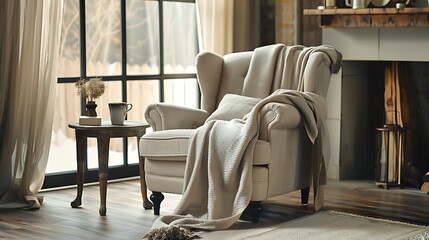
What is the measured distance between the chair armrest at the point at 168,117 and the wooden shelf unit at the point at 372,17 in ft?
4.82

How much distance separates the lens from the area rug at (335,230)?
436cm

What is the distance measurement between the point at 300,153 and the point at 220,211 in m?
0.72

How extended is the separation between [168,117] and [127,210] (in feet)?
2.09

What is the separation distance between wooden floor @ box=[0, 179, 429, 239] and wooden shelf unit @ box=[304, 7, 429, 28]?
1181mm

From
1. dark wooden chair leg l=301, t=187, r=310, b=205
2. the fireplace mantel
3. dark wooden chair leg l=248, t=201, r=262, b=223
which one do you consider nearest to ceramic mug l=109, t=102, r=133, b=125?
dark wooden chair leg l=248, t=201, r=262, b=223

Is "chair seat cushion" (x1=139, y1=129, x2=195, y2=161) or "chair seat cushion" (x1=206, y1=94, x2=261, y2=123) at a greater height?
"chair seat cushion" (x1=206, y1=94, x2=261, y2=123)

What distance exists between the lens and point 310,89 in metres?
5.13

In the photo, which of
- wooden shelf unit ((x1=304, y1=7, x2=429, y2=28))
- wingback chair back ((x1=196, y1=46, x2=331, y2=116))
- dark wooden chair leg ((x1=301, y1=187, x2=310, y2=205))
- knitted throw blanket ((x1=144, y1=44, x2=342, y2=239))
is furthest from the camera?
wooden shelf unit ((x1=304, y1=7, x2=429, y2=28))

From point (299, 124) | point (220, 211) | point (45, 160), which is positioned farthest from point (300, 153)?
point (45, 160)

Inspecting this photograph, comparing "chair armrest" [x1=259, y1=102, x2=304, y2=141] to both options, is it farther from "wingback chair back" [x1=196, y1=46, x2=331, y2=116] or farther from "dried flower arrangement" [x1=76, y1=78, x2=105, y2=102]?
"dried flower arrangement" [x1=76, y1=78, x2=105, y2=102]

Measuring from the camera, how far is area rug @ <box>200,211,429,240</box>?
172 inches

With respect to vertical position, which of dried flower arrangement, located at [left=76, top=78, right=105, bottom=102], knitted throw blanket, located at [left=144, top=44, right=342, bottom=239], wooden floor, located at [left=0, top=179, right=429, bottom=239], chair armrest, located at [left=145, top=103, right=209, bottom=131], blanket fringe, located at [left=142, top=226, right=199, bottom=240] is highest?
dried flower arrangement, located at [left=76, top=78, right=105, bottom=102]

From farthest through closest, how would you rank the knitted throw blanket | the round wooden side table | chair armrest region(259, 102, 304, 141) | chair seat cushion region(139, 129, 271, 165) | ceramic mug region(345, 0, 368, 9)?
ceramic mug region(345, 0, 368, 9) → the round wooden side table → chair seat cushion region(139, 129, 271, 165) → chair armrest region(259, 102, 304, 141) → the knitted throw blanket

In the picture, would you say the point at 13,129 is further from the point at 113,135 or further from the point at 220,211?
the point at 220,211
